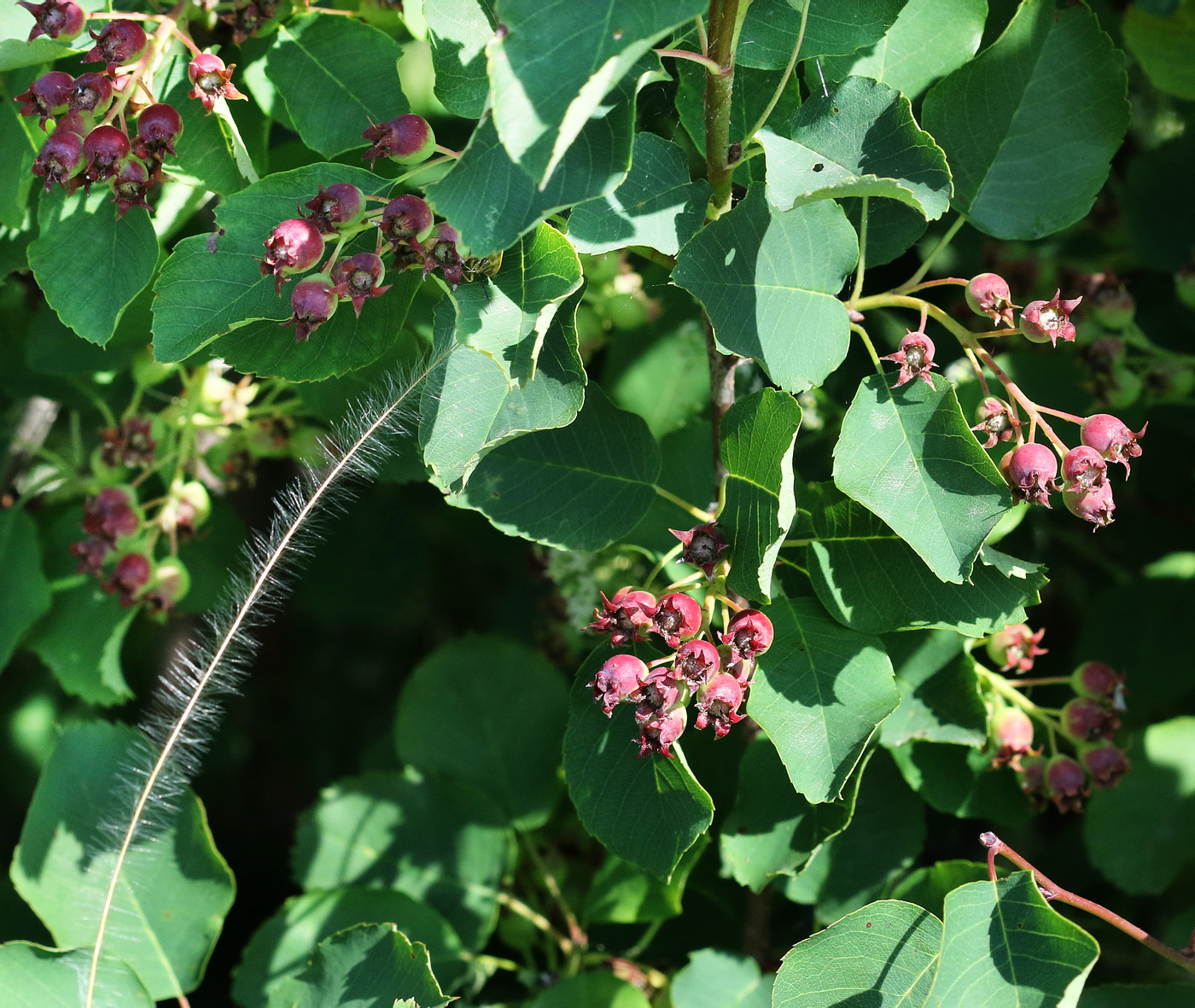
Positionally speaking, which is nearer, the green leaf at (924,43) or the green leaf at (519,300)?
the green leaf at (519,300)

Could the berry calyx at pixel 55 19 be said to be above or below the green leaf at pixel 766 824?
above

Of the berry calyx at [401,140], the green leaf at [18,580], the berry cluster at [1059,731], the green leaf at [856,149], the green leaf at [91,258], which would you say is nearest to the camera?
the green leaf at [856,149]

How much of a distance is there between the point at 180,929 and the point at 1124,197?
1.76 meters

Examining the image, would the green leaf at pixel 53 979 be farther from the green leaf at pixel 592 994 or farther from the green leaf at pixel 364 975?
the green leaf at pixel 592 994

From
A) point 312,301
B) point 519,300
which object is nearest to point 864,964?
point 519,300

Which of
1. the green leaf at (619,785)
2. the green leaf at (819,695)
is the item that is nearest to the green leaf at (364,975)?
the green leaf at (619,785)

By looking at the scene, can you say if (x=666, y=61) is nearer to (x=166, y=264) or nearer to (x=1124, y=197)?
(x=166, y=264)

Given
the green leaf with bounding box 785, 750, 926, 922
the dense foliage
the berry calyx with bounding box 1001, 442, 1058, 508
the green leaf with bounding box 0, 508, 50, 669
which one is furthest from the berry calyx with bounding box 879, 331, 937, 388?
the green leaf with bounding box 0, 508, 50, 669

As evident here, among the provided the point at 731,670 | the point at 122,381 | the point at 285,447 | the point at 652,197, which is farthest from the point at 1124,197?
the point at 122,381

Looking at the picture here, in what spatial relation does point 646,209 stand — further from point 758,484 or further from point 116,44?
point 116,44

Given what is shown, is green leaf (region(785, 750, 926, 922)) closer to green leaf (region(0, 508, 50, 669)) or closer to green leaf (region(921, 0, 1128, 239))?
green leaf (region(921, 0, 1128, 239))

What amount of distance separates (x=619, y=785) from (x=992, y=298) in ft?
2.04

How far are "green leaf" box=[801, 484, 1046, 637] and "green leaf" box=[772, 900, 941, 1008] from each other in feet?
0.96

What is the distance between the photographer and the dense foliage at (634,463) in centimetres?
93
